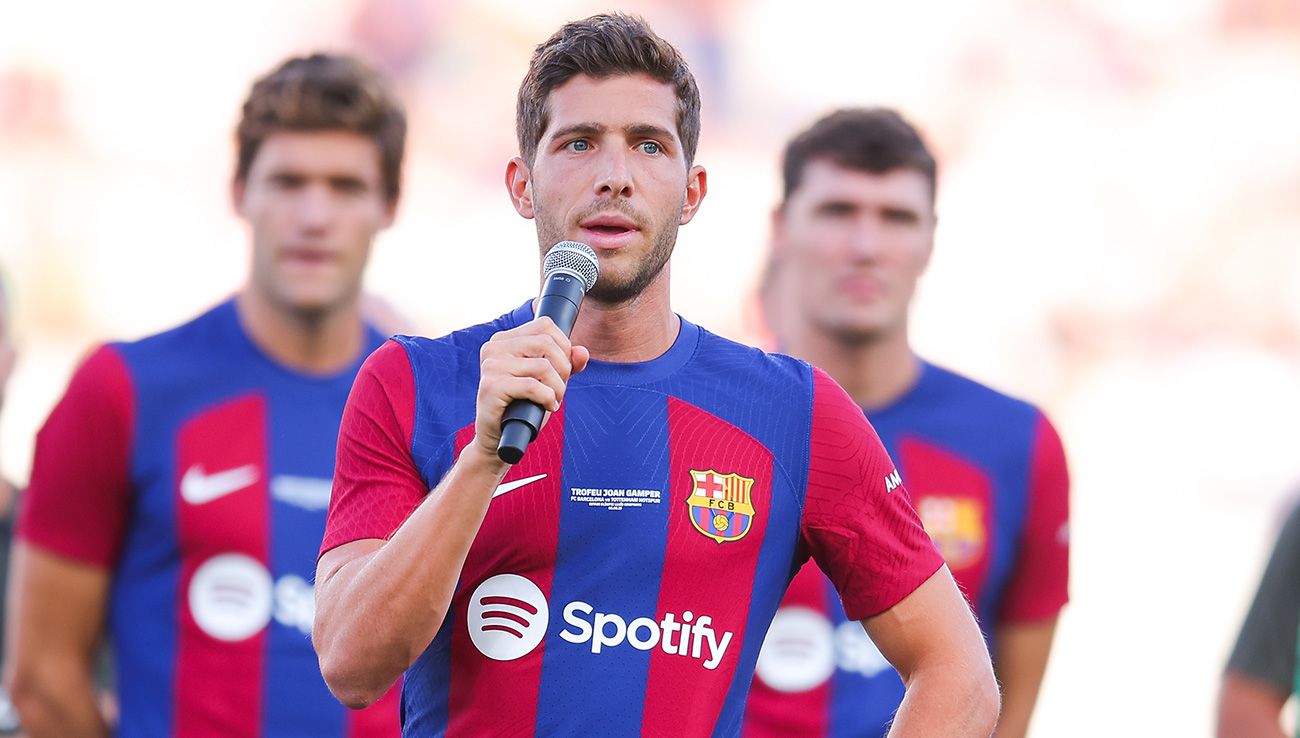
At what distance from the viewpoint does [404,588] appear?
235 centimetres

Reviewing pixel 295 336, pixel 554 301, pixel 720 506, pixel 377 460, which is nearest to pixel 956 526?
pixel 295 336

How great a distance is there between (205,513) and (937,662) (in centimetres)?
227


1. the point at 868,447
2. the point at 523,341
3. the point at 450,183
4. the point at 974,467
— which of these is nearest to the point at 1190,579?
the point at 450,183

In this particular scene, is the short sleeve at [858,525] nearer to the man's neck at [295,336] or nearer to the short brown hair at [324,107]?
the man's neck at [295,336]

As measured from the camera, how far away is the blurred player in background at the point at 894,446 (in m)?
4.64

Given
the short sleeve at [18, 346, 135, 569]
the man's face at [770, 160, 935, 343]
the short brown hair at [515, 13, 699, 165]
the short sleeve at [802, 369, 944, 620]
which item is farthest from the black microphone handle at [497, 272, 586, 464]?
the man's face at [770, 160, 935, 343]

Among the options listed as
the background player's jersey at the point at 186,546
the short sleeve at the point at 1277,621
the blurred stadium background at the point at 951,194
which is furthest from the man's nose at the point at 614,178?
the blurred stadium background at the point at 951,194

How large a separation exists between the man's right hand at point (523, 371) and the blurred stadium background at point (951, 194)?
9220 millimetres

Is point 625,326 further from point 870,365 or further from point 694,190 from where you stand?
point 870,365

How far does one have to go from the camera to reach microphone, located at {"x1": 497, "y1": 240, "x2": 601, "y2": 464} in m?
2.16

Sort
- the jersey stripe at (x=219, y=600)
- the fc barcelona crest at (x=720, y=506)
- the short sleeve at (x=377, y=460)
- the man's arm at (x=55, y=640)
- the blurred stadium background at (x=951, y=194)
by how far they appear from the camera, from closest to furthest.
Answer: the short sleeve at (x=377, y=460) < the fc barcelona crest at (x=720, y=506) < the jersey stripe at (x=219, y=600) < the man's arm at (x=55, y=640) < the blurred stadium background at (x=951, y=194)

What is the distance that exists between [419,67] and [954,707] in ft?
33.6

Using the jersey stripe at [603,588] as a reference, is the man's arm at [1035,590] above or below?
below

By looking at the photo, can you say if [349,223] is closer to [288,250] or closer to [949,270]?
[288,250]
